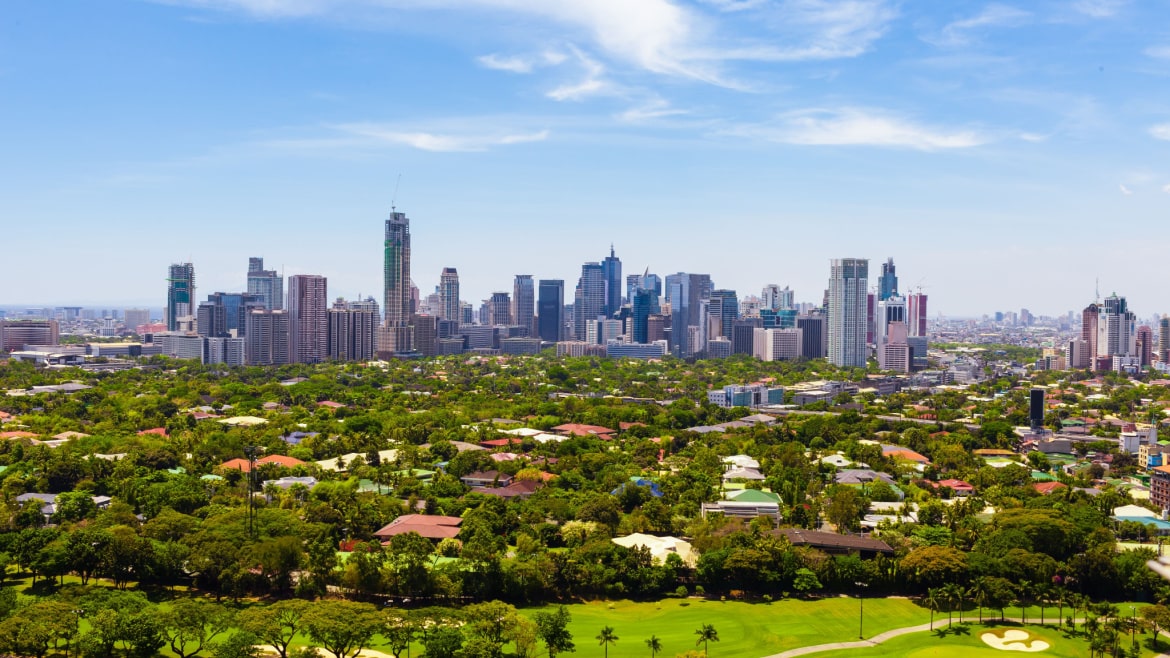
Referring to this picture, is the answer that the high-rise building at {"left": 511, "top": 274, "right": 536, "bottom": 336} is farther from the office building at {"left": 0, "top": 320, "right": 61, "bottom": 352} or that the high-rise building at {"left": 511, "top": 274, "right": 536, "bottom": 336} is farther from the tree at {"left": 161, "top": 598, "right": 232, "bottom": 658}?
the tree at {"left": 161, "top": 598, "right": 232, "bottom": 658}

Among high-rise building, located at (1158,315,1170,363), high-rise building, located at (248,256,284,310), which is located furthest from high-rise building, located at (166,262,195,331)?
high-rise building, located at (1158,315,1170,363)

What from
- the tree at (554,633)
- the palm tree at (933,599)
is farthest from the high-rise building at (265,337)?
the palm tree at (933,599)

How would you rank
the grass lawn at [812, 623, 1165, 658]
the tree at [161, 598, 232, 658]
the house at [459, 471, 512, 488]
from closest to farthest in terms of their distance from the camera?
the tree at [161, 598, 232, 658] → the grass lawn at [812, 623, 1165, 658] → the house at [459, 471, 512, 488]

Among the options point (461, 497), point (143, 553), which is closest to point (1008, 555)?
point (461, 497)

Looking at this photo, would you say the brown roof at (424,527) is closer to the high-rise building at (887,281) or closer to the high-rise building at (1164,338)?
the high-rise building at (1164,338)

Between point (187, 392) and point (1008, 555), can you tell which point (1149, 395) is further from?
point (187, 392)
